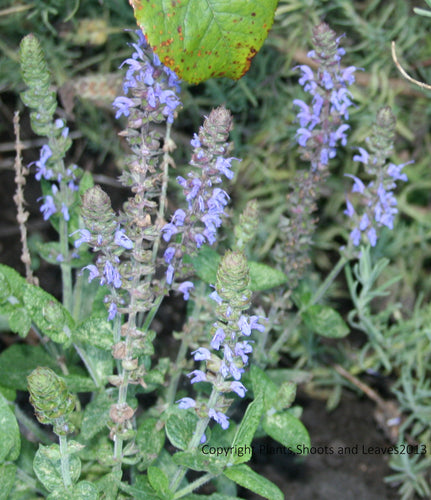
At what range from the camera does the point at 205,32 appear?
1208 mm

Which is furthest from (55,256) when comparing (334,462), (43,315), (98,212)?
(334,462)

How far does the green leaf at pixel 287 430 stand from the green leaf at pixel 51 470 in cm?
41

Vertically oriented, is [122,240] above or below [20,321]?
above

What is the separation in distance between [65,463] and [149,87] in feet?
2.35

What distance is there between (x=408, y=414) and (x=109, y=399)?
1069 mm

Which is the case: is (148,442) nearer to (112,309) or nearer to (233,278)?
(112,309)

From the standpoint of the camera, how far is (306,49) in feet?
7.39

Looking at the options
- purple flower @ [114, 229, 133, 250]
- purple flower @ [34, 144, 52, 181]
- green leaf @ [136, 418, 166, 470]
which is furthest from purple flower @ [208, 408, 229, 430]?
purple flower @ [34, 144, 52, 181]

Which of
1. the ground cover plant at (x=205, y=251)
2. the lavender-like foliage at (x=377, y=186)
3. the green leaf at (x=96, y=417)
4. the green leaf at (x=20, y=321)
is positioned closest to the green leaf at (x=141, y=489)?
the ground cover plant at (x=205, y=251)

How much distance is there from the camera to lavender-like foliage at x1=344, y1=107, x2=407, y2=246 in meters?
1.50

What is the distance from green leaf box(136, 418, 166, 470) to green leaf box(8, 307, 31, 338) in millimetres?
331

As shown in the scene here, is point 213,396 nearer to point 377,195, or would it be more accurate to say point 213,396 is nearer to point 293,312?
point 377,195

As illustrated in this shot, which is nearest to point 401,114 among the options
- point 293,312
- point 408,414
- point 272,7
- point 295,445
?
point 293,312

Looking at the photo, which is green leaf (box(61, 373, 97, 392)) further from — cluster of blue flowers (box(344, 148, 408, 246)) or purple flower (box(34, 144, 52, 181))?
cluster of blue flowers (box(344, 148, 408, 246))
